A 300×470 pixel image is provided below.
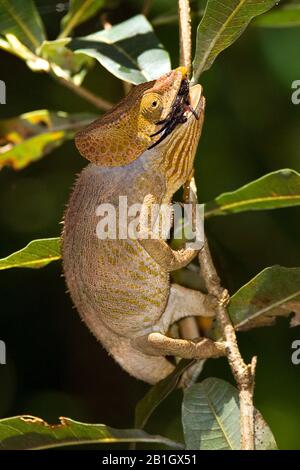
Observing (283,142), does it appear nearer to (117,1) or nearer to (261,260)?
(261,260)

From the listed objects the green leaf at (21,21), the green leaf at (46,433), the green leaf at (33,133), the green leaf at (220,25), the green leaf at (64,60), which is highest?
the green leaf at (21,21)

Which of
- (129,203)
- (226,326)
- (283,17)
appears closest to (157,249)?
(129,203)

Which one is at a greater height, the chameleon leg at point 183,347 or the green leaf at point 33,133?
the green leaf at point 33,133

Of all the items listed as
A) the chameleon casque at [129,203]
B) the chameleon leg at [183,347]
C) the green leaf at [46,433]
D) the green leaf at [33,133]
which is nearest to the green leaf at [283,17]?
the green leaf at [33,133]

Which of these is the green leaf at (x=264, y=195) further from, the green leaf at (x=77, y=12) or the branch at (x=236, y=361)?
the green leaf at (x=77, y=12)

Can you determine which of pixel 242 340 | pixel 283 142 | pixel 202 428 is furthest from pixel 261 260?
pixel 202 428

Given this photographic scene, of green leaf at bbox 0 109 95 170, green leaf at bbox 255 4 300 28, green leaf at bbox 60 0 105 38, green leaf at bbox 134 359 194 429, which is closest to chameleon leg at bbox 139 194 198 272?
green leaf at bbox 134 359 194 429

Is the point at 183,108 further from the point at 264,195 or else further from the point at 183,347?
the point at 183,347
